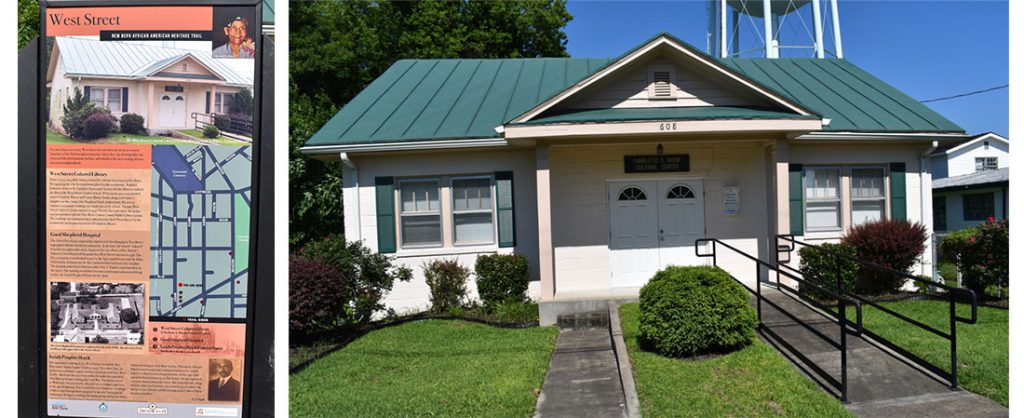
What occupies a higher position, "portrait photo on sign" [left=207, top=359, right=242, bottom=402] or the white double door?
the white double door

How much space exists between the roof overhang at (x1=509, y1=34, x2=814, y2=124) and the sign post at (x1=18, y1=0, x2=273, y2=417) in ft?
14.8

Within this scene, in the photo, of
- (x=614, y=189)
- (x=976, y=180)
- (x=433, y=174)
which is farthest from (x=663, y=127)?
(x=976, y=180)

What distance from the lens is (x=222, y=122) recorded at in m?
3.34

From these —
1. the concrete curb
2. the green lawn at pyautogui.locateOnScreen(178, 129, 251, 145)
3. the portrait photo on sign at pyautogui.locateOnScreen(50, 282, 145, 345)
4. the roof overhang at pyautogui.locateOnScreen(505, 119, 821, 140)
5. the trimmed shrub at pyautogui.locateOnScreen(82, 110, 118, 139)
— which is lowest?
the concrete curb

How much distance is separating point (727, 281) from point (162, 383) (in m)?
5.13

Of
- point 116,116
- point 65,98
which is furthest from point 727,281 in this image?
point 65,98

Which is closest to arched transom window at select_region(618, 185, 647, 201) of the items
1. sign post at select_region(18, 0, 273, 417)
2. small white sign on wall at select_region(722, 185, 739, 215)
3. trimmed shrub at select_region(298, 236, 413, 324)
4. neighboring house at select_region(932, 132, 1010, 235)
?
small white sign on wall at select_region(722, 185, 739, 215)

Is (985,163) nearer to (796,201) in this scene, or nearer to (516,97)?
(796,201)

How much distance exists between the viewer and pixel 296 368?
5.73 m

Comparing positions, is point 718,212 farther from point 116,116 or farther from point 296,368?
point 116,116

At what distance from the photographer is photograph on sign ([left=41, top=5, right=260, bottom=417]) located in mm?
3322

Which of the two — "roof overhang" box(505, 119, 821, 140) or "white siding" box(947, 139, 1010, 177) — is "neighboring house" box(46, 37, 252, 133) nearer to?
"roof overhang" box(505, 119, 821, 140)

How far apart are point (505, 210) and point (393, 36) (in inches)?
655

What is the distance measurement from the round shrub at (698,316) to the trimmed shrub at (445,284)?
12.9ft
